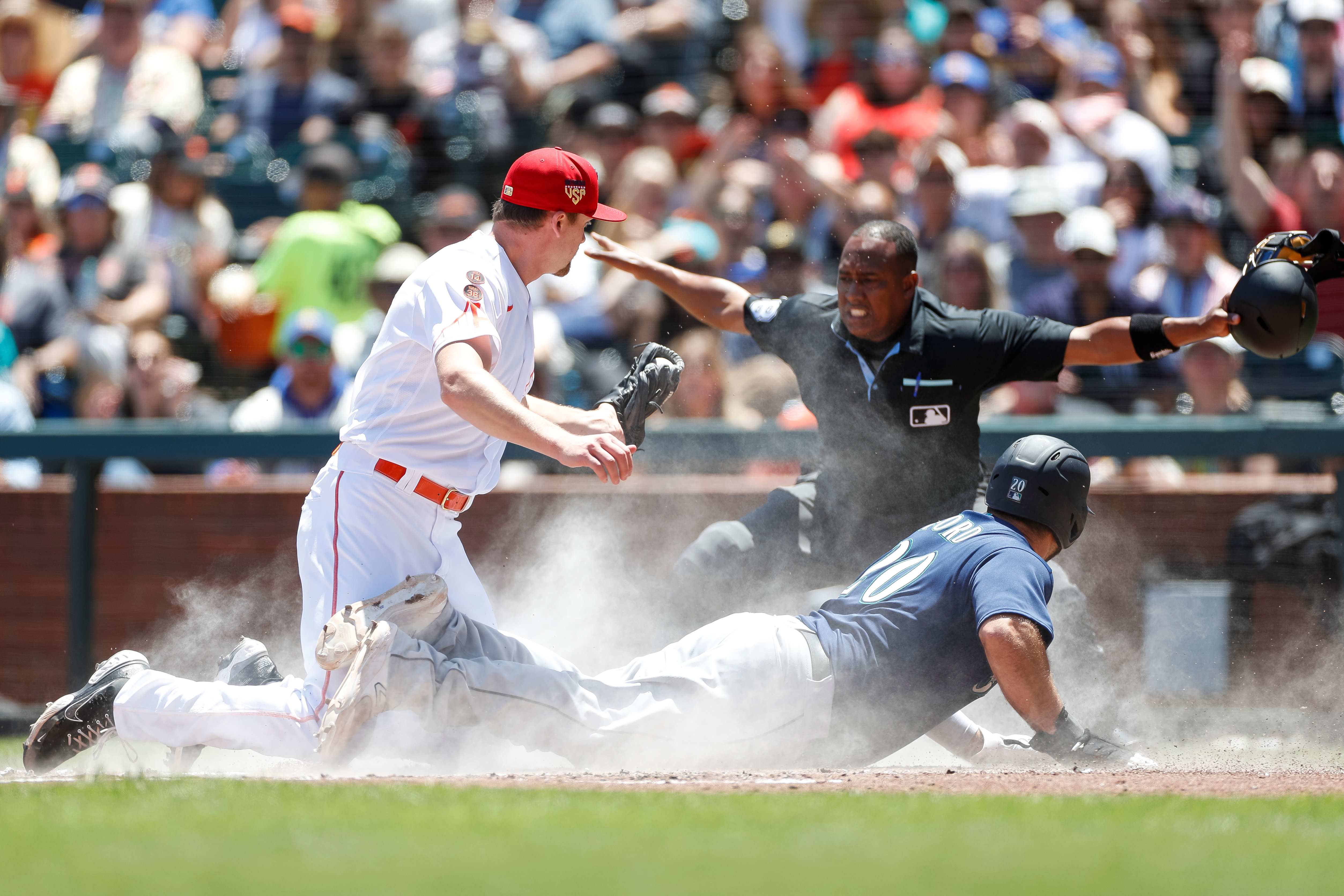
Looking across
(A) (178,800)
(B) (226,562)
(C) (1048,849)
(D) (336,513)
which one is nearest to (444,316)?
(D) (336,513)

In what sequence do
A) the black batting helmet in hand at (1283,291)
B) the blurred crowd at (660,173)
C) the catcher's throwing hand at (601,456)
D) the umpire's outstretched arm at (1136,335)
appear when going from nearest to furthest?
the catcher's throwing hand at (601,456)
the black batting helmet in hand at (1283,291)
the umpire's outstretched arm at (1136,335)
the blurred crowd at (660,173)

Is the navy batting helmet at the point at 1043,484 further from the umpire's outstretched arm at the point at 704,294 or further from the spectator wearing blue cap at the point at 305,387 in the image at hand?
the spectator wearing blue cap at the point at 305,387

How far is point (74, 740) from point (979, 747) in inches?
119

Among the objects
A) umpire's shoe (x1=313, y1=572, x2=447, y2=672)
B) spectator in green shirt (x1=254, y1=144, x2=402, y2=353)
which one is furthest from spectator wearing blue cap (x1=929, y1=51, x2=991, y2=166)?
umpire's shoe (x1=313, y1=572, x2=447, y2=672)

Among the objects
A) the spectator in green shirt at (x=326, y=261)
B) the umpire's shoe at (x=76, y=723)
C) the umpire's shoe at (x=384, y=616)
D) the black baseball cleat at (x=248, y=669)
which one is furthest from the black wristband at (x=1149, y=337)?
the spectator in green shirt at (x=326, y=261)

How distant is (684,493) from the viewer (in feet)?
24.6

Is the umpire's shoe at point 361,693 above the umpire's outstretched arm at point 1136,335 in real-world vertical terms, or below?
below

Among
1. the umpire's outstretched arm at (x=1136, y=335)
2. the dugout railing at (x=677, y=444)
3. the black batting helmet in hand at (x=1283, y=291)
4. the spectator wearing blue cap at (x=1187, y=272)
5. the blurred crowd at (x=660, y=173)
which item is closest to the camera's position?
the black batting helmet in hand at (x=1283, y=291)

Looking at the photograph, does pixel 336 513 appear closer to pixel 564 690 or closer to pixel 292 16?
pixel 564 690

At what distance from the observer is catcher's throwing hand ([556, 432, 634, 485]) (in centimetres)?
434

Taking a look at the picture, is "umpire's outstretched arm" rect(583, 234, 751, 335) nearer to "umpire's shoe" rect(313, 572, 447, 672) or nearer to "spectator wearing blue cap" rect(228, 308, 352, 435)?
"umpire's shoe" rect(313, 572, 447, 672)

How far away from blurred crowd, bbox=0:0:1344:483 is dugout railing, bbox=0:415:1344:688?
0.34 metres

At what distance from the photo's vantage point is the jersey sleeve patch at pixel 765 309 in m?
6.02

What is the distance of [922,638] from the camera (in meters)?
4.70
